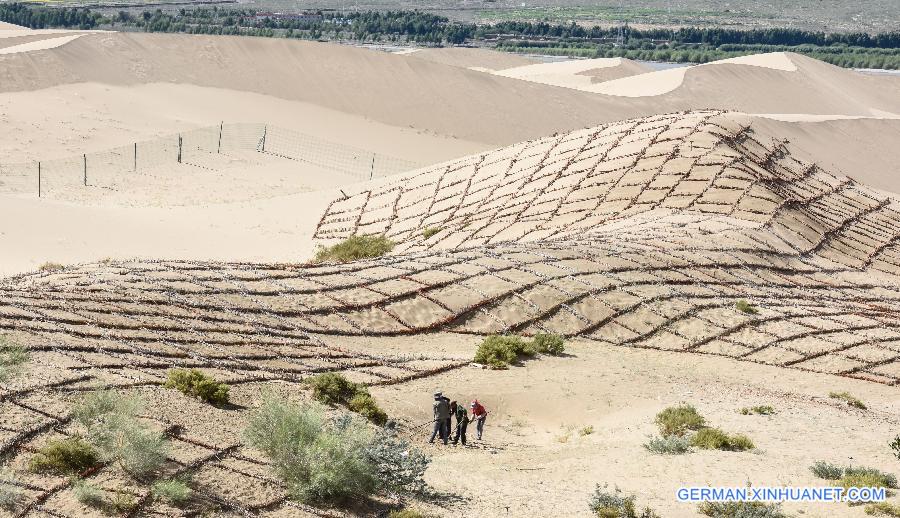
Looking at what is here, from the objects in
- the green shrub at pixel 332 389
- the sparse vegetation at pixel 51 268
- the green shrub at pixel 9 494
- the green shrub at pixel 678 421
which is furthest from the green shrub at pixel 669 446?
the sparse vegetation at pixel 51 268

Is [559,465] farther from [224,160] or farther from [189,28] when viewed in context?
[189,28]

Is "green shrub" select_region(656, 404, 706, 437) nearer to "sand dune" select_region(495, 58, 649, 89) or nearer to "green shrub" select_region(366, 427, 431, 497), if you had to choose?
"green shrub" select_region(366, 427, 431, 497)

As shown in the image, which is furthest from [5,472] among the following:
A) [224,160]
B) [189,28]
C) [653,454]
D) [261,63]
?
[189,28]

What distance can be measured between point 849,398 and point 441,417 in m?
7.61

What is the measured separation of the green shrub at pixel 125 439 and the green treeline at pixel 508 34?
87.0 meters

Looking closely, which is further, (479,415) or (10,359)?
(479,415)

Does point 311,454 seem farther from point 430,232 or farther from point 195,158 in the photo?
point 195,158

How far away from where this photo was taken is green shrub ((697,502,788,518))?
12523 mm

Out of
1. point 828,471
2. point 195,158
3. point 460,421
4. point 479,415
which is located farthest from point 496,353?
point 195,158

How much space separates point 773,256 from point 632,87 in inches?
1806

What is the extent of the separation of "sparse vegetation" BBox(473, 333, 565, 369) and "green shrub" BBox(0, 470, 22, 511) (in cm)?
935

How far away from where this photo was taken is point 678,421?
1648 centimetres

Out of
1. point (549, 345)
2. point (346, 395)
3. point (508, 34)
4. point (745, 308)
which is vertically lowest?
point (508, 34)

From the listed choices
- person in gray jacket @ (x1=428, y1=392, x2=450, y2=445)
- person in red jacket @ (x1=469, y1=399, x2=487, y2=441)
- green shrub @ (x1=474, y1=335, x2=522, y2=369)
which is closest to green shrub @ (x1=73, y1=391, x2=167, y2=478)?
person in gray jacket @ (x1=428, y1=392, x2=450, y2=445)
